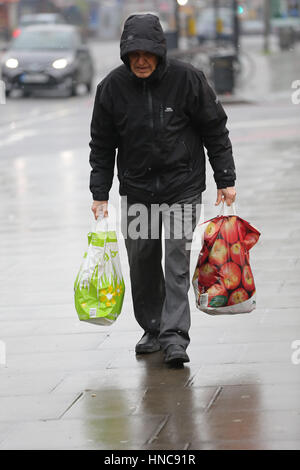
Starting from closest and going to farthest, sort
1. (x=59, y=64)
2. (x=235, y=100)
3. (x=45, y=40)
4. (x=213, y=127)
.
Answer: (x=213, y=127) < (x=235, y=100) < (x=59, y=64) < (x=45, y=40)

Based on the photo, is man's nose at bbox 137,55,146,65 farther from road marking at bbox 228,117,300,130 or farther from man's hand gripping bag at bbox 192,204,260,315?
road marking at bbox 228,117,300,130

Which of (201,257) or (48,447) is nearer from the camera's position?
(48,447)

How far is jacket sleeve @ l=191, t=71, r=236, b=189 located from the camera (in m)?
6.01

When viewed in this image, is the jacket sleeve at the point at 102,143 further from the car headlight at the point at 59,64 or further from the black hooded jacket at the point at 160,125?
the car headlight at the point at 59,64

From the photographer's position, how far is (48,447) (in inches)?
186

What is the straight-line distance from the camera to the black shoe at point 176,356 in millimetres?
5914

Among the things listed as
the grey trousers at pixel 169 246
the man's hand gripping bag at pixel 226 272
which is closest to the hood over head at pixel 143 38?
the grey trousers at pixel 169 246

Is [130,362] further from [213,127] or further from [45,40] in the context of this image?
[45,40]

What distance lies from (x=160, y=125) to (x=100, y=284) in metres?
0.88

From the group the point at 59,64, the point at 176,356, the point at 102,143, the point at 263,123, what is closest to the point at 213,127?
the point at 102,143

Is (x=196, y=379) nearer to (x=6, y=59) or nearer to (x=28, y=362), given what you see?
(x=28, y=362)

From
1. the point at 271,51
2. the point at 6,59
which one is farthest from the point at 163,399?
the point at 271,51

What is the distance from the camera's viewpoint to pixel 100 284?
6.12m
